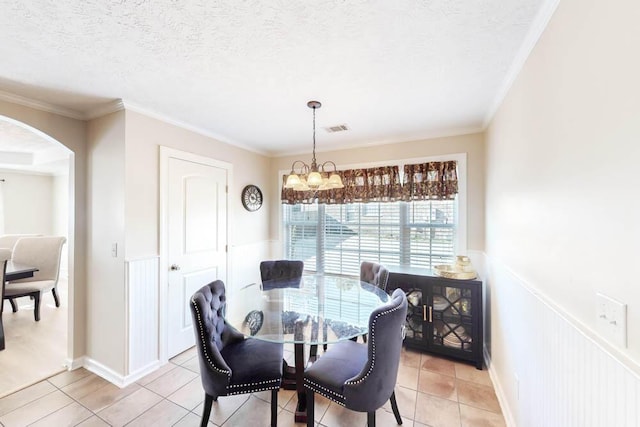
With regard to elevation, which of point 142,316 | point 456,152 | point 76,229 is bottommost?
point 142,316

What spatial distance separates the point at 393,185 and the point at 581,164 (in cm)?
234

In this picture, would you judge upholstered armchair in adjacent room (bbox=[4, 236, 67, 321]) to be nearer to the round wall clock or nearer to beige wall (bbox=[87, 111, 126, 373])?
beige wall (bbox=[87, 111, 126, 373])

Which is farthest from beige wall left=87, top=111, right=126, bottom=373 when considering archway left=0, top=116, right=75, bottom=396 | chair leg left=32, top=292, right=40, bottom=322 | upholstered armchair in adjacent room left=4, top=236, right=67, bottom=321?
upholstered armchair in adjacent room left=4, top=236, right=67, bottom=321

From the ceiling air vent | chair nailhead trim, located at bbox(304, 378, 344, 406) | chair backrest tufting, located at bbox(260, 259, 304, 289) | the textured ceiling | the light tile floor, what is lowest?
the light tile floor

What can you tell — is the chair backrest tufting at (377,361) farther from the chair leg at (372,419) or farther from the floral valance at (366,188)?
the floral valance at (366,188)

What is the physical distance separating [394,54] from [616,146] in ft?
3.98

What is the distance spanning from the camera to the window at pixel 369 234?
10.4ft

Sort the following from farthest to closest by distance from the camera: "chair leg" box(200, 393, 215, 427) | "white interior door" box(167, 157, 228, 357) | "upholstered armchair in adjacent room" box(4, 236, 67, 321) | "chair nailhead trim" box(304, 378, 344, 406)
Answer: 1. "upholstered armchair in adjacent room" box(4, 236, 67, 321)
2. "white interior door" box(167, 157, 228, 357)
3. "chair leg" box(200, 393, 215, 427)
4. "chair nailhead trim" box(304, 378, 344, 406)

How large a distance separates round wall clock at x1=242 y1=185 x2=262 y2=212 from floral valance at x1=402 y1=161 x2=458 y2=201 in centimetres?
205

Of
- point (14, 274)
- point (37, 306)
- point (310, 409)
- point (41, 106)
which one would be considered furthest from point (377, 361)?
point (37, 306)

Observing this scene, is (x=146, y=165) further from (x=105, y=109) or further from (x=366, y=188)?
(x=366, y=188)

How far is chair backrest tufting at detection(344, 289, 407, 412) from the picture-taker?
1464 mm

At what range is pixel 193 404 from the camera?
202cm

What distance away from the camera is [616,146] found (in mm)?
796
